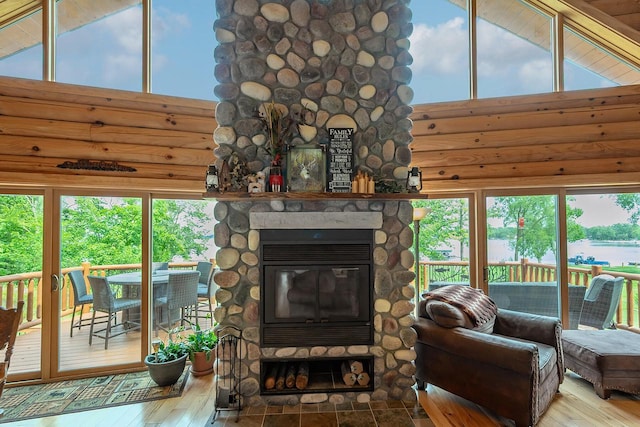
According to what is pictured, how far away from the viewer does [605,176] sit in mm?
3684

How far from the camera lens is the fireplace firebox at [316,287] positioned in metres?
2.87

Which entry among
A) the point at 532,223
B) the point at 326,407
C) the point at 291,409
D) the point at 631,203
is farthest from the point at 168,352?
the point at 631,203

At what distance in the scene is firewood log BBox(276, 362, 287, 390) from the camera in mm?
2877

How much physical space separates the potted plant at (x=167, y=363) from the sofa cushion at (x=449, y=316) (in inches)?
101

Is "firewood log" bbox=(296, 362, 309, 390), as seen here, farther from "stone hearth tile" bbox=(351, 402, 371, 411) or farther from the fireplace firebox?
"stone hearth tile" bbox=(351, 402, 371, 411)

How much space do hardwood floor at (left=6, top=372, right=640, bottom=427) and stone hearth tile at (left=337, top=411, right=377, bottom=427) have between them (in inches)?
14.6

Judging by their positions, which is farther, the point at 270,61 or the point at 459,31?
the point at 459,31

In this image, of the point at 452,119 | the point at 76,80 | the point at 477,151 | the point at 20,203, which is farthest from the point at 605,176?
the point at 20,203

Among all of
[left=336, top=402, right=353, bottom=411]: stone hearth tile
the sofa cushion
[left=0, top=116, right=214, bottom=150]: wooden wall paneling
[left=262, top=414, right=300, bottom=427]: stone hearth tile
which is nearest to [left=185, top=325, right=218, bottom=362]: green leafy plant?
[left=262, top=414, right=300, bottom=427]: stone hearth tile

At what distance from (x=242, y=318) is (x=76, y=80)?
3139mm

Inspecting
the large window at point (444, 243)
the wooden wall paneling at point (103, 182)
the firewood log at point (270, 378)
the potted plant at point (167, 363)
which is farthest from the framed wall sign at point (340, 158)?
the potted plant at point (167, 363)

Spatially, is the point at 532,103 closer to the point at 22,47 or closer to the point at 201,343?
the point at 201,343

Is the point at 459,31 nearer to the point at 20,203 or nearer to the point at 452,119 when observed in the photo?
the point at 452,119

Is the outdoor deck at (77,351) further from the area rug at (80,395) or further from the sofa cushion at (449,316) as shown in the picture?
the sofa cushion at (449,316)
